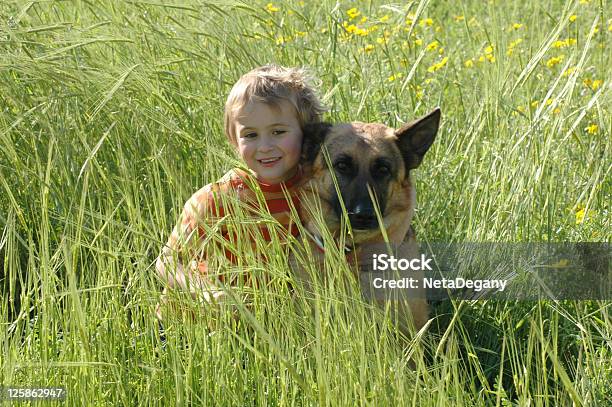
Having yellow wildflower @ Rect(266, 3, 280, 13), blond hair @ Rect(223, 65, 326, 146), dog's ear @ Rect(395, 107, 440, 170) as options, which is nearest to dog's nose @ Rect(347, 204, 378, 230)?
dog's ear @ Rect(395, 107, 440, 170)

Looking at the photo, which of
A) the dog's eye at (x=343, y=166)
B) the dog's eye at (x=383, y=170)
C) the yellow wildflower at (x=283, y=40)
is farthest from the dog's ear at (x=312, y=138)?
the yellow wildflower at (x=283, y=40)

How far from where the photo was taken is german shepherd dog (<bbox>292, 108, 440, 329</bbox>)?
10.8 feet

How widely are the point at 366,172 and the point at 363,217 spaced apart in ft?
0.79

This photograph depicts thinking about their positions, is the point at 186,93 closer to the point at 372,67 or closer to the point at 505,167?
the point at 372,67

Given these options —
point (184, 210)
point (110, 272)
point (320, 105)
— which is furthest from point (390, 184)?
point (110, 272)

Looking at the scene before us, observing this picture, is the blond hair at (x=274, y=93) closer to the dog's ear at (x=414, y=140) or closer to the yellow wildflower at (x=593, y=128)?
the dog's ear at (x=414, y=140)

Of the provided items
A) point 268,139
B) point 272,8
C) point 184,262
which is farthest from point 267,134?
point 272,8

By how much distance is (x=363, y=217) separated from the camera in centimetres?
317

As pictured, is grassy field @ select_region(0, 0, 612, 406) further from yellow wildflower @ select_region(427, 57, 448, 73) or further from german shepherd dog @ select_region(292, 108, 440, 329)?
german shepherd dog @ select_region(292, 108, 440, 329)

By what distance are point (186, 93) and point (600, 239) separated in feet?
5.87

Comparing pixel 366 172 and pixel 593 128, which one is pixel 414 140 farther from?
pixel 593 128

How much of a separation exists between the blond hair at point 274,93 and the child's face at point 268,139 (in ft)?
0.09

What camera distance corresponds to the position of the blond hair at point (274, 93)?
3.33m

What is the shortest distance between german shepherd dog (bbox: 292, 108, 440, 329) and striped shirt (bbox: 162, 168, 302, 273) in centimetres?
11
